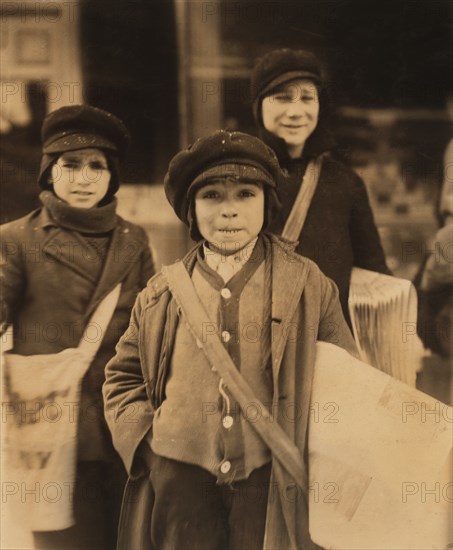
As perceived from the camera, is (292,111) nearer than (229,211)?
No

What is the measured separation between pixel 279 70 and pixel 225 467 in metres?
1.31

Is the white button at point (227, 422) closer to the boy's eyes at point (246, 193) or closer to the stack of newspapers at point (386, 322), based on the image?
the stack of newspapers at point (386, 322)

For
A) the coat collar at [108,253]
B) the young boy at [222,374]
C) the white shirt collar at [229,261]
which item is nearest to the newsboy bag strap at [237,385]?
the young boy at [222,374]

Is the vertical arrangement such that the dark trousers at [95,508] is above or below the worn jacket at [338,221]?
below

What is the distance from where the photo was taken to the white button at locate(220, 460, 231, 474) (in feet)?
6.93

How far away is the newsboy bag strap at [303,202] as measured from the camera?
228cm

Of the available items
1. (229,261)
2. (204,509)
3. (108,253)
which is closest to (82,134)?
(108,253)

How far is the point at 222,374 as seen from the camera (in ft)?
6.98

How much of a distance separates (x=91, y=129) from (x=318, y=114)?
76cm

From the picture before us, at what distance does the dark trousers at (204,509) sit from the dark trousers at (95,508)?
161 millimetres

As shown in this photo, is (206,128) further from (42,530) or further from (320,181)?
(42,530)

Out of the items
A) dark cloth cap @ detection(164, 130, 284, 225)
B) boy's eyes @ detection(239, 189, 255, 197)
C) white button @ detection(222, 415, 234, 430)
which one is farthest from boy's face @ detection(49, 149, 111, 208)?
white button @ detection(222, 415, 234, 430)

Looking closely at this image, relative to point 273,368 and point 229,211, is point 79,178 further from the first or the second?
point 273,368

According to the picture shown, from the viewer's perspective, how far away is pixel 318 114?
7.57 ft
